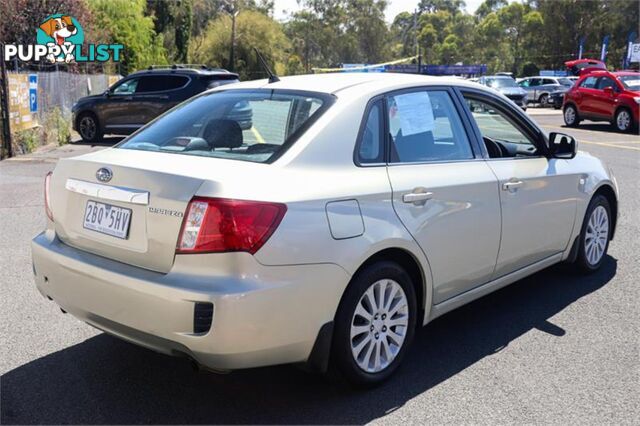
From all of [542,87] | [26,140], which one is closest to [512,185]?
[26,140]

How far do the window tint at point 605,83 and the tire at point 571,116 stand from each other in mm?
1354

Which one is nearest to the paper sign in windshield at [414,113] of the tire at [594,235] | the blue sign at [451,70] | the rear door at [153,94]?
the tire at [594,235]

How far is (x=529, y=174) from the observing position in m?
4.50

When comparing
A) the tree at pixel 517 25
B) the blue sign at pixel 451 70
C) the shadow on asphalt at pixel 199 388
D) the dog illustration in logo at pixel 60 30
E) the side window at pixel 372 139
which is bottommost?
the shadow on asphalt at pixel 199 388

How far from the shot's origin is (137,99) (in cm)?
1608

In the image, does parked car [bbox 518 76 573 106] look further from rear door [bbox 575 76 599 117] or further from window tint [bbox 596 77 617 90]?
window tint [bbox 596 77 617 90]

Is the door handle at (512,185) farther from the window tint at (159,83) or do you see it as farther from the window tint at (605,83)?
the window tint at (605,83)

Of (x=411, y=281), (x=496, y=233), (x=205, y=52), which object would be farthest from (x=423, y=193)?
(x=205, y=52)

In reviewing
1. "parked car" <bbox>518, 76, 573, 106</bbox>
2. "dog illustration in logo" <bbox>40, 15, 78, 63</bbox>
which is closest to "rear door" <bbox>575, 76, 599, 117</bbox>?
"parked car" <bbox>518, 76, 573, 106</bbox>

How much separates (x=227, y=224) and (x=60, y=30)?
20.7 m

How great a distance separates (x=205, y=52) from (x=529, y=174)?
153ft

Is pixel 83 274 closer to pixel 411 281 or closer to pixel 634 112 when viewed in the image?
pixel 411 281

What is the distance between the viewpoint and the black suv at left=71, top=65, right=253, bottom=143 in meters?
15.9

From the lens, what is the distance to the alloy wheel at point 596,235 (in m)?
5.44
